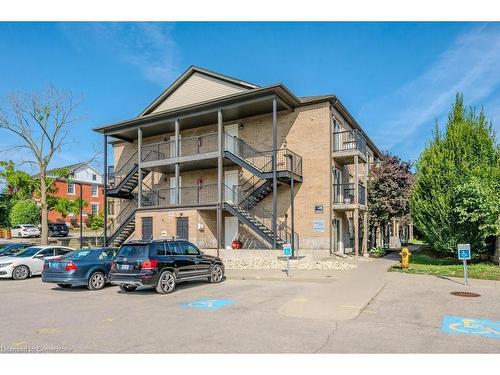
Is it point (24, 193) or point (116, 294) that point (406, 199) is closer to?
point (116, 294)

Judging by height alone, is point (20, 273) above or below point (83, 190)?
below

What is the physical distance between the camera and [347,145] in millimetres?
25422

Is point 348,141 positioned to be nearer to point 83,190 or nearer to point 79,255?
point 79,255

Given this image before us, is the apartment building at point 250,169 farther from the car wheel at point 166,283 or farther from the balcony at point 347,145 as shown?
the car wheel at point 166,283

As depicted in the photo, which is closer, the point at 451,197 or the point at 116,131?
the point at 451,197

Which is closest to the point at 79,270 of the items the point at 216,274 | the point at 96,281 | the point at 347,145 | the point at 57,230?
the point at 96,281

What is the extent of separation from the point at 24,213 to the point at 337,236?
1497 inches

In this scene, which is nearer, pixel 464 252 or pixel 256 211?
pixel 464 252

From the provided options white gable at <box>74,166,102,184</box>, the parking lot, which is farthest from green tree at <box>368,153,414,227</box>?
white gable at <box>74,166,102,184</box>

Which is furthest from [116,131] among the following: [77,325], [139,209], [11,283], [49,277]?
[77,325]

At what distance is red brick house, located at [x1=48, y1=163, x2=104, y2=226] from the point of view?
56812 mm

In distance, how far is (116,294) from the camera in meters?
12.2
